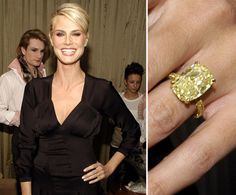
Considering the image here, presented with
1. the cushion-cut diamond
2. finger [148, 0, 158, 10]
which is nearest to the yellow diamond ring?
the cushion-cut diamond

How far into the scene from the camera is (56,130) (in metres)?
0.57

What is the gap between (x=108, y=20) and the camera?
2.47 ft

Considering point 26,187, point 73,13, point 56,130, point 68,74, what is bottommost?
point 26,187

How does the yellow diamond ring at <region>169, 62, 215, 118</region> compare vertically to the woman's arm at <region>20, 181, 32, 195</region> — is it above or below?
above

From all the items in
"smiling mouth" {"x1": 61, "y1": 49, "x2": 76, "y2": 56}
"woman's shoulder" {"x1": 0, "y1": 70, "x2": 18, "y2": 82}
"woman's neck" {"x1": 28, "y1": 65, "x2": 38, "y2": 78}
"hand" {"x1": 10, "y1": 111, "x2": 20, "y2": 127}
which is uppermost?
"smiling mouth" {"x1": 61, "y1": 49, "x2": 76, "y2": 56}

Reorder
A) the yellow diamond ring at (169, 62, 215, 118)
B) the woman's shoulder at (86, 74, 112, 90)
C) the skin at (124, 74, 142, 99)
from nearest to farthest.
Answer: the yellow diamond ring at (169, 62, 215, 118) → the woman's shoulder at (86, 74, 112, 90) → the skin at (124, 74, 142, 99)

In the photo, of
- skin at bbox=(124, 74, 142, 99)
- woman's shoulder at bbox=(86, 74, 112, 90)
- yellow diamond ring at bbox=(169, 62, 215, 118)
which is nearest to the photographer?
yellow diamond ring at bbox=(169, 62, 215, 118)

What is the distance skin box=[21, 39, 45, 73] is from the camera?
2.12 ft

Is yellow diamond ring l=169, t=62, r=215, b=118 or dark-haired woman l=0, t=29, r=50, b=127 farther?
dark-haired woman l=0, t=29, r=50, b=127

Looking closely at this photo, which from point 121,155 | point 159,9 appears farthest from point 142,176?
point 159,9

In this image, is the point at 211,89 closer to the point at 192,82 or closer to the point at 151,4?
the point at 192,82

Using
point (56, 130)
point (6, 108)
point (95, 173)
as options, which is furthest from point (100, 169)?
point (6, 108)

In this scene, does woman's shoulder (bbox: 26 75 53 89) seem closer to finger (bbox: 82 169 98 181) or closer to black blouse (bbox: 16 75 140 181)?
black blouse (bbox: 16 75 140 181)

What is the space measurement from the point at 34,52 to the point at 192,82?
0.34m
